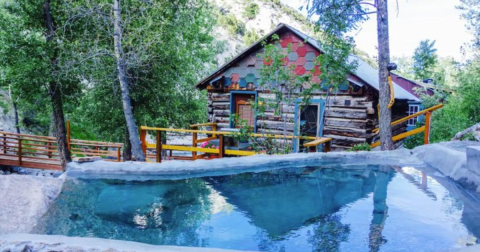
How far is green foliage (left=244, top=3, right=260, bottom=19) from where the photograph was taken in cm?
4906

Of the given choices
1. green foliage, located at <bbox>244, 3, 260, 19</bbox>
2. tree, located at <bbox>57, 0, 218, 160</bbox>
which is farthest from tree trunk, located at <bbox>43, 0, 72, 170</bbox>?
green foliage, located at <bbox>244, 3, 260, 19</bbox>

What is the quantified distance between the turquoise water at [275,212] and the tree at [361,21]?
141 inches

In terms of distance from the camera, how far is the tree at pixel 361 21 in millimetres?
8391

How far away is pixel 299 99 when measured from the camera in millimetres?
9828

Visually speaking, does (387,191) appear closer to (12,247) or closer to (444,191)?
(444,191)

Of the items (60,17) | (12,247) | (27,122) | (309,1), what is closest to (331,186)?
(12,247)

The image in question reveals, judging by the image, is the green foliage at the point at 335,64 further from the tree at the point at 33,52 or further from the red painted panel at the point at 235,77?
the tree at the point at 33,52

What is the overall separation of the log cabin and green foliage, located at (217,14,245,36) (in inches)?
1437

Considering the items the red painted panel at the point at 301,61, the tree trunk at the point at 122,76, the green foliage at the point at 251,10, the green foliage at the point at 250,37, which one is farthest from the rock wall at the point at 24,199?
the green foliage at the point at 251,10

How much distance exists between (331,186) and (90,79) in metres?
8.36

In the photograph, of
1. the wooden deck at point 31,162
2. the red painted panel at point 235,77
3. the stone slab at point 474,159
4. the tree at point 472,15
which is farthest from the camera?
the tree at point 472,15

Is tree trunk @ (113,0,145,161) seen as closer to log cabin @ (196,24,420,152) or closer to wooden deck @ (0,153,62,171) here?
log cabin @ (196,24,420,152)

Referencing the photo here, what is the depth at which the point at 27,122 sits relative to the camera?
20.8 meters

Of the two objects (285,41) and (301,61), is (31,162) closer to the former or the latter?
(285,41)
